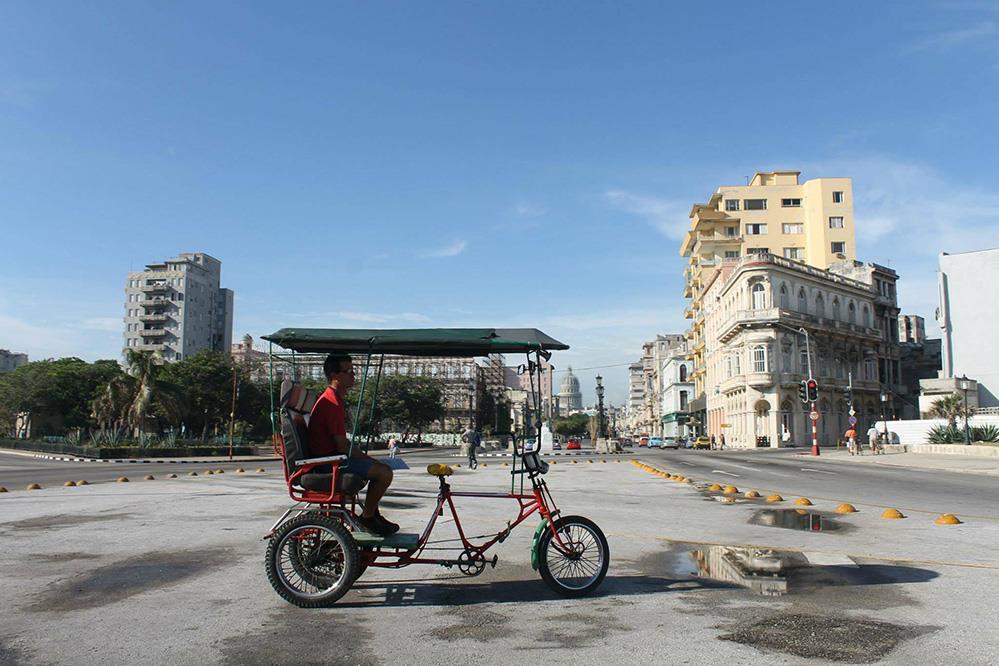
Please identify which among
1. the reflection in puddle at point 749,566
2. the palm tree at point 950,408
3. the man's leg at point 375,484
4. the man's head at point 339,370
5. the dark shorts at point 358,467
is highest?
the palm tree at point 950,408

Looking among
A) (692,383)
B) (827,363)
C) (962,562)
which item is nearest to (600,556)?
(962,562)

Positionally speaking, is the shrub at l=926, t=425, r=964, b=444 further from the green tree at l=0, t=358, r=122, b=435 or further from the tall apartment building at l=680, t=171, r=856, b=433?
the green tree at l=0, t=358, r=122, b=435

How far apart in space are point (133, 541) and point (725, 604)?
6.90 m

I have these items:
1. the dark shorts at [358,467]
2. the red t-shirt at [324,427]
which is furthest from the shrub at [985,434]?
the red t-shirt at [324,427]

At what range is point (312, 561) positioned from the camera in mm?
6172

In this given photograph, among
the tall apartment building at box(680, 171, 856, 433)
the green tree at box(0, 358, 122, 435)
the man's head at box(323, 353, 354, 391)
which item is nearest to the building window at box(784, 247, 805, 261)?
the tall apartment building at box(680, 171, 856, 433)

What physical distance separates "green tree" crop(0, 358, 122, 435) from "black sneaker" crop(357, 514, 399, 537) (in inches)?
2551

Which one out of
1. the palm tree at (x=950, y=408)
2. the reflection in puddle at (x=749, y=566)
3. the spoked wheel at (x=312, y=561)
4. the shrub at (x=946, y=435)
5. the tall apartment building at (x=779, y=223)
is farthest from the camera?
the tall apartment building at (x=779, y=223)

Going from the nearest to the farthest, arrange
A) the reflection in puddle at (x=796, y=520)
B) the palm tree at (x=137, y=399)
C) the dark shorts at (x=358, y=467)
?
the dark shorts at (x=358, y=467) < the reflection in puddle at (x=796, y=520) < the palm tree at (x=137, y=399)

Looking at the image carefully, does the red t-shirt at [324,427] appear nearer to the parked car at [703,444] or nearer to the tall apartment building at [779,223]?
the parked car at [703,444]

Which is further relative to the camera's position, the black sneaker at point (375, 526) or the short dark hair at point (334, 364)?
the short dark hair at point (334, 364)

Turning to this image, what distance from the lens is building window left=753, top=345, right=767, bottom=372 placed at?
215ft

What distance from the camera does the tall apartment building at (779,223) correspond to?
85.4 metres

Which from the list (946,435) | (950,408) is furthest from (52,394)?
(950,408)
